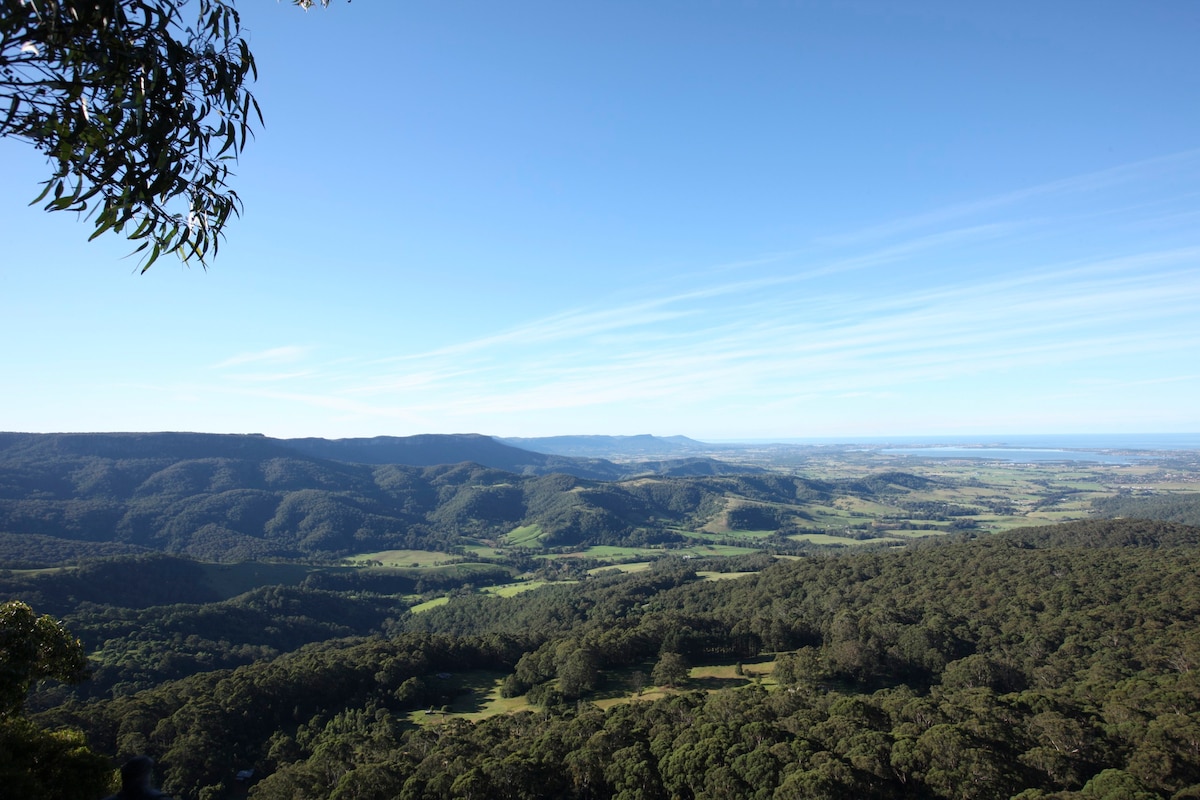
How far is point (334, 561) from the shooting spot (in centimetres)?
17488

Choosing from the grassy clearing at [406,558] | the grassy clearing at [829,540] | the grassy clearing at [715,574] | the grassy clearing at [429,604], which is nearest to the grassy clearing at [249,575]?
the grassy clearing at [406,558]

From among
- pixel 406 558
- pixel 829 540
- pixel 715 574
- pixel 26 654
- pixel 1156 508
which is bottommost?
pixel 406 558

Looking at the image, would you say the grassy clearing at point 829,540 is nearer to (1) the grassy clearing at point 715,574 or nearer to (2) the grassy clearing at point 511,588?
(1) the grassy clearing at point 715,574

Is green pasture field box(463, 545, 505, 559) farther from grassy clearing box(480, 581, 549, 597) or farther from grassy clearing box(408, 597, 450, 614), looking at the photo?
grassy clearing box(408, 597, 450, 614)

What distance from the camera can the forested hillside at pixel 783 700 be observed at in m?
27.5

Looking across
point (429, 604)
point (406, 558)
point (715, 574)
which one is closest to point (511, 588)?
point (429, 604)

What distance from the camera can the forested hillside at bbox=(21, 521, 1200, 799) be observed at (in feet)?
90.2

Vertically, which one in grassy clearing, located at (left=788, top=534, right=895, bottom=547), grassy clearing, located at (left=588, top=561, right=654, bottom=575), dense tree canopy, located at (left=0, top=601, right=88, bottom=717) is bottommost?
grassy clearing, located at (left=588, top=561, right=654, bottom=575)

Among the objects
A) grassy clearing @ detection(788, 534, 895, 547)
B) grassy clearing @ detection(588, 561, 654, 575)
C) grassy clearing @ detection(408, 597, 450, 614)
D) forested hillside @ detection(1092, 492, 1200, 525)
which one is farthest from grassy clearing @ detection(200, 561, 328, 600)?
forested hillside @ detection(1092, 492, 1200, 525)

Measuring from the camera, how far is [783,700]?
127 feet

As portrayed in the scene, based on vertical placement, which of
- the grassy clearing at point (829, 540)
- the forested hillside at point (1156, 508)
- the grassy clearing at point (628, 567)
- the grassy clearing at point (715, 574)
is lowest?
the grassy clearing at point (628, 567)

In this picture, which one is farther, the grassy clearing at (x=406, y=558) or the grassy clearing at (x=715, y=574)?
the grassy clearing at (x=406, y=558)

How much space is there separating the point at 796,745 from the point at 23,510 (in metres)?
232

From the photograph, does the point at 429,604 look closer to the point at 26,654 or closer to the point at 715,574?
the point at 715,574
